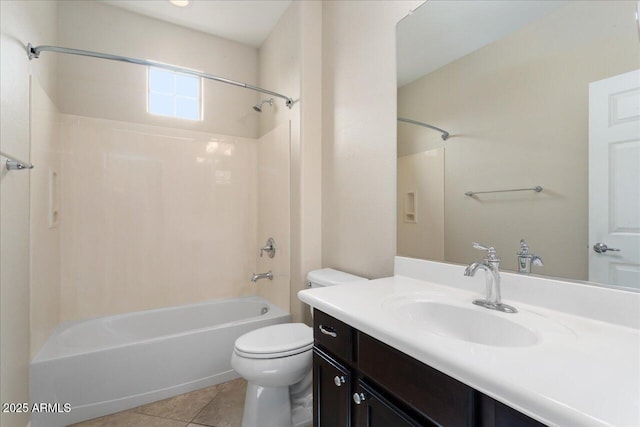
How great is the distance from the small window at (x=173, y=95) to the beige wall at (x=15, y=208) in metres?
0.87

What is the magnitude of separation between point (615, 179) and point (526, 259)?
331 mm

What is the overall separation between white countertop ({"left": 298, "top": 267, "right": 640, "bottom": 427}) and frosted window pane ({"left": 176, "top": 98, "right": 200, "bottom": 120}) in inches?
93.5

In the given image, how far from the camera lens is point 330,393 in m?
1.04

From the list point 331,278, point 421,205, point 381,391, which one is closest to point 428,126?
point 421,205

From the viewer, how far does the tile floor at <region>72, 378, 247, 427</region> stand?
1.59 meters

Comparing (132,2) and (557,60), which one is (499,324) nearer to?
(557,60)

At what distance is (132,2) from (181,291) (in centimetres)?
236

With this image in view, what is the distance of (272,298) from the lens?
2.49 metres

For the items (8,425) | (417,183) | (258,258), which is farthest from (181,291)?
(417,183)

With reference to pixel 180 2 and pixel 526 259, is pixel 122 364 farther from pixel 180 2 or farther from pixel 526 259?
pixel 180 2

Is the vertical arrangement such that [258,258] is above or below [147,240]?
below

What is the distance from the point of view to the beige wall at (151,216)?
2.12 metres

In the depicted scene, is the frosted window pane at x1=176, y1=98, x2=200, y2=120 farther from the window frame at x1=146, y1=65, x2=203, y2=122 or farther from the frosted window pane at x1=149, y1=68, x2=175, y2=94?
the frosted window pane at x1=149, y1=68, x2=175, y2=94

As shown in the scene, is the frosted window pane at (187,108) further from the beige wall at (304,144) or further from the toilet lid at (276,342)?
the toilet lid at (276,342)
